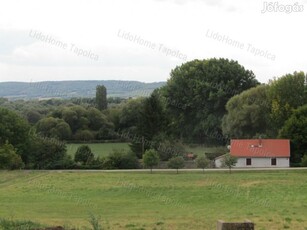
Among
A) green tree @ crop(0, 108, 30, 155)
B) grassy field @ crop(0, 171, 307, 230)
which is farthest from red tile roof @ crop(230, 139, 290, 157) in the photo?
green tree @ crop(0, 108, 30, 155)

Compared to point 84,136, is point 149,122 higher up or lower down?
higher up

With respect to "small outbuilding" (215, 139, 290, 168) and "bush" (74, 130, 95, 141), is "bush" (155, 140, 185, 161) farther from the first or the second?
"bush" (74, 130, 95, 141)

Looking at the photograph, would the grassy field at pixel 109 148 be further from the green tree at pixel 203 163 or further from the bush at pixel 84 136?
the green tree at pixel 203 163

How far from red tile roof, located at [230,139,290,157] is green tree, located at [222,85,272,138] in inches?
364

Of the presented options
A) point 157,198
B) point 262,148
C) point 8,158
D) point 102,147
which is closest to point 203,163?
point 262,148

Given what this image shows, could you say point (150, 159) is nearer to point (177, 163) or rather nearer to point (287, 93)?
point (177, 163)

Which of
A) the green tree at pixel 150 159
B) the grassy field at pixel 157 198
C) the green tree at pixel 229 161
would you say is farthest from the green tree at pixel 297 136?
the green tree at pixel 150 159

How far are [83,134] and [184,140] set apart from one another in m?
16.8

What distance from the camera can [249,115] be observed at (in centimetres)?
7419

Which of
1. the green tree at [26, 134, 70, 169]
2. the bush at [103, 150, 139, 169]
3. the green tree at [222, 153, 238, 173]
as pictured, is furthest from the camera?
the bush at [103, 150, 139, 169]

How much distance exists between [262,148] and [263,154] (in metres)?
0.77

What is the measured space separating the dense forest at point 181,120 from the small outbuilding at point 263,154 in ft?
7.53

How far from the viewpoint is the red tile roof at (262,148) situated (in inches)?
2458

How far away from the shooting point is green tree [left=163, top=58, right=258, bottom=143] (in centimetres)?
8662
